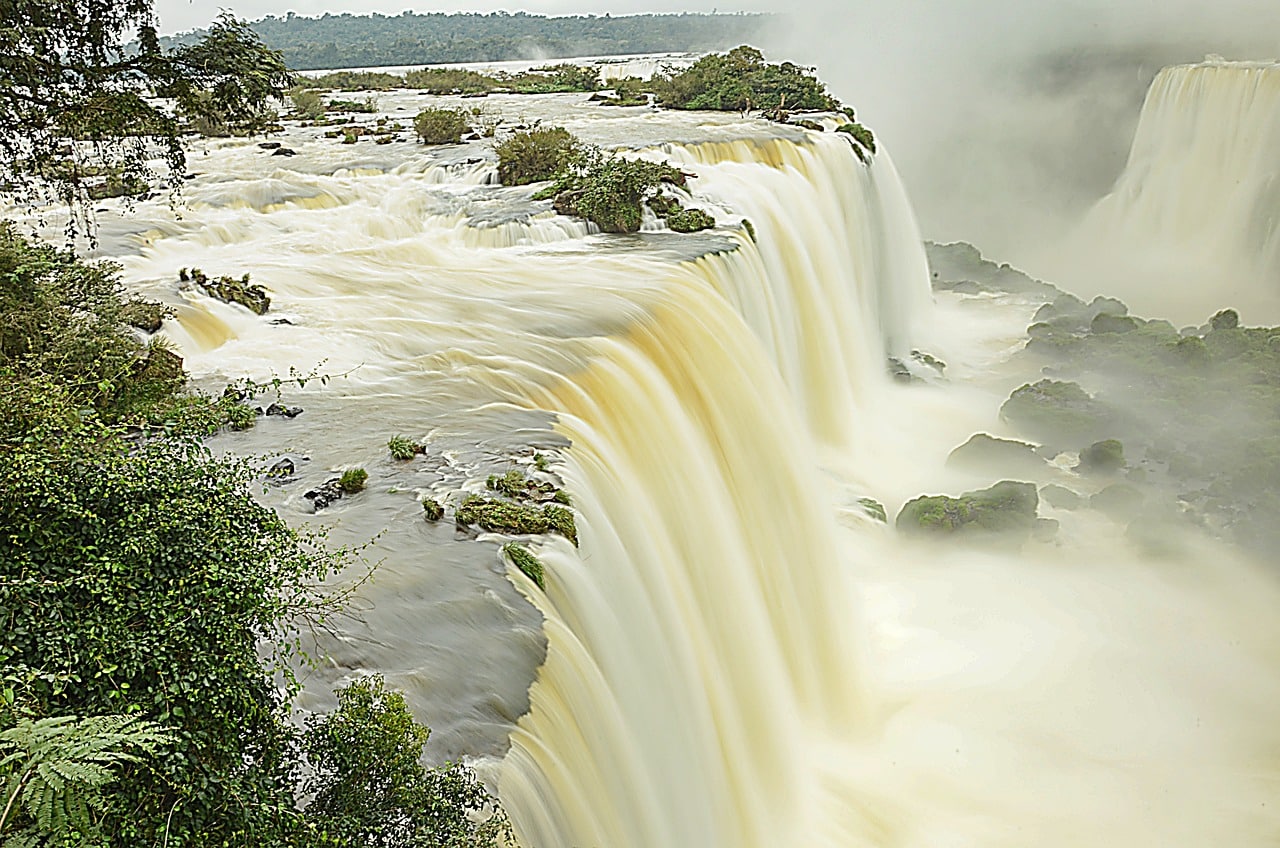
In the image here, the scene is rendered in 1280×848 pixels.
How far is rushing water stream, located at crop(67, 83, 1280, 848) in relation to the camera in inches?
265

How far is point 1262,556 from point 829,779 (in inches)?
341

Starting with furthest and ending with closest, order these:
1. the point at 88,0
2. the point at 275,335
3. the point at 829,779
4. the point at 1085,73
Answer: the point at 1085,73
the point at 275,335
the point at 829,779
the point at 88,0

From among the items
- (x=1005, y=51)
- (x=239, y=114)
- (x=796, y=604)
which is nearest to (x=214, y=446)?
(x=239, y=114)

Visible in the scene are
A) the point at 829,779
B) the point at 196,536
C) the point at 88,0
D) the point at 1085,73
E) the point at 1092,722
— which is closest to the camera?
the point at 196,536

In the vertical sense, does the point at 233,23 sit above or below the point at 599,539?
above

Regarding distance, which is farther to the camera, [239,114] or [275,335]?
[275,335]

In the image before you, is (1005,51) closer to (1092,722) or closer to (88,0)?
(1092,722)

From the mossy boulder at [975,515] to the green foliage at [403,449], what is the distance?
839 centimetres

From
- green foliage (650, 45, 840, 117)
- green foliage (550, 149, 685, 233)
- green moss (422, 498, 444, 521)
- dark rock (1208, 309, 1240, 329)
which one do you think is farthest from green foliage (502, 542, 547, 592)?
green foliage (650, 45, 840, 117)

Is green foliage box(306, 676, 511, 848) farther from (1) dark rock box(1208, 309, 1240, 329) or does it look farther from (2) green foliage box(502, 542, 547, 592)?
(1) dark rock box(1208, 309, 1240, 329)

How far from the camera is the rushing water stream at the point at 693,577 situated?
6738 millimetres

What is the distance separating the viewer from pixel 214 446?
888 cm

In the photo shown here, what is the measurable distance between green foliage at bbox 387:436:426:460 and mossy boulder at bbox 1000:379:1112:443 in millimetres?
13663

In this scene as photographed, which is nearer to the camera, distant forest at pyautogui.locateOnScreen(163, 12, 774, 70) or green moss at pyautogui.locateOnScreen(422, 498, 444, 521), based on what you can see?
green moss at pyautogui.locateOnScreen(422, 498, 444, 521)
